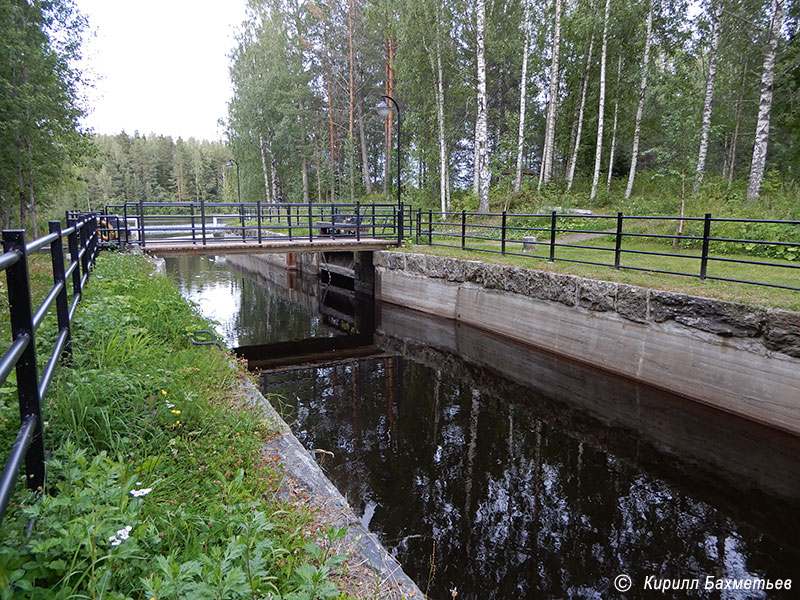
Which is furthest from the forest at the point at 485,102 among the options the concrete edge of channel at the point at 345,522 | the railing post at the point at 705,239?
the concrete edge of channel at the point at 345,522

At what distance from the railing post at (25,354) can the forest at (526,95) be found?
13.2 metres

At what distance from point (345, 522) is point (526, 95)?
2885 centimetres

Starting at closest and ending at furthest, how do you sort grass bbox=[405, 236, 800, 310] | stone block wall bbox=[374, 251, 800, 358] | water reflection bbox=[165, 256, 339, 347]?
stone block wall bbox=[374, 251, 800, 358] < grass bbox=[405, 236, 800, 310] < water reflection bbox=[165, 256, 339, 347]

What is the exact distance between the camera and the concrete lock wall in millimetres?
6152

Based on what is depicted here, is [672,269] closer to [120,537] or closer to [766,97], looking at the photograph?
[766,97]

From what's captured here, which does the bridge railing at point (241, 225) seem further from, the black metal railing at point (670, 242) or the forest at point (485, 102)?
the forest at point (485, 102)

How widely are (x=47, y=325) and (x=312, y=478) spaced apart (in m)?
2.66

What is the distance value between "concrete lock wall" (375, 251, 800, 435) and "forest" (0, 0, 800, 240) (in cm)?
544

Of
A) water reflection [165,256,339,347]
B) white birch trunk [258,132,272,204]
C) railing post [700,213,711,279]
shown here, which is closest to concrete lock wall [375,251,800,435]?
railing post [700,213,711,279]

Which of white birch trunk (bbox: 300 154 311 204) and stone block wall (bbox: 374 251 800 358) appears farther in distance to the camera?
white birch trunk (bbox: 300 154 311 204)

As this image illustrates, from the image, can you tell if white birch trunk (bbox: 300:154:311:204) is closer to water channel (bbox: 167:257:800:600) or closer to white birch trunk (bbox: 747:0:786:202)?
white birch trunk (bbox: 747:0:786:202)

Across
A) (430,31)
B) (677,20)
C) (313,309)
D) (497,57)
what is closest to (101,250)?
(313,309)

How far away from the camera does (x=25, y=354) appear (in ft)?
6.32

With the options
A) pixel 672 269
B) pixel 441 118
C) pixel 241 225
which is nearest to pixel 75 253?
pixel 672 269
